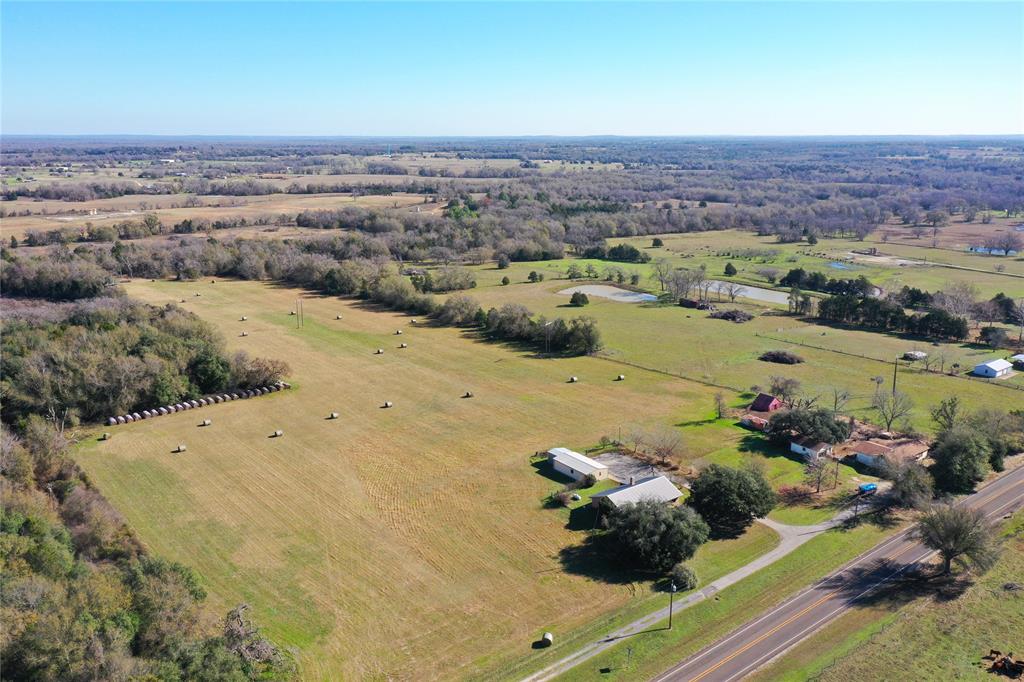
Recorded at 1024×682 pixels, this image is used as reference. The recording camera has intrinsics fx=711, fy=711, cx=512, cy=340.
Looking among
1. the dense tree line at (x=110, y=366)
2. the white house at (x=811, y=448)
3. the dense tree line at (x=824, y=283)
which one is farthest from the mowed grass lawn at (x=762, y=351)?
the dense tree line at (x=110, y=366)

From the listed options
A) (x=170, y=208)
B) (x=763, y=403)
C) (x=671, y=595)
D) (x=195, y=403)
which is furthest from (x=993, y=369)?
(x=170, y=208)

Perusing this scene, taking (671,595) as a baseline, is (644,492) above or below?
above

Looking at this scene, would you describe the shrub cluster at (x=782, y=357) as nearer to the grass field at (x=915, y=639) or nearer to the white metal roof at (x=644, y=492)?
the white metal roof at (x=644, y=492)

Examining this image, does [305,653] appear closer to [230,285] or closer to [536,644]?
[536,644]

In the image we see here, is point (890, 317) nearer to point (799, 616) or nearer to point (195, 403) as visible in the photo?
point (799, 616)

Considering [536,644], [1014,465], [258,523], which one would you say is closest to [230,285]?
[258,523]

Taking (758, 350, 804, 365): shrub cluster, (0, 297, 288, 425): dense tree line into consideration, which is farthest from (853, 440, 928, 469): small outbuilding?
(0, 297, 288, 425): dense tree line
